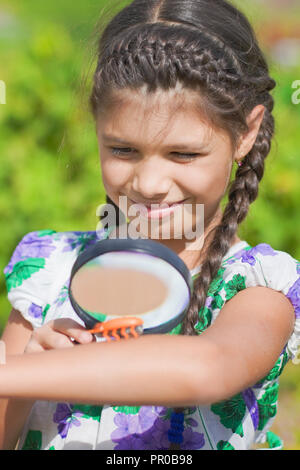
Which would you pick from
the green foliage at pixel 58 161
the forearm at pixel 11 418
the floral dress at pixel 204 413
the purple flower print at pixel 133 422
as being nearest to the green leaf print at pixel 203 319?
the floral dress at pixel 204 413

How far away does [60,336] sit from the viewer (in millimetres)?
1453

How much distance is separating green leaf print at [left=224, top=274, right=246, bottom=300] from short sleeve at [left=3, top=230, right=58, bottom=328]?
494 millimetres

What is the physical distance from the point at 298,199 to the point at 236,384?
2242mm

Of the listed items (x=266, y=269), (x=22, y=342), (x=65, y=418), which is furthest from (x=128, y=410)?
(x=266, y=269)

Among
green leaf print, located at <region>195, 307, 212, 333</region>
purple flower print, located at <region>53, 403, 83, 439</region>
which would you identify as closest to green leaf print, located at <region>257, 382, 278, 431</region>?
green leaf print, located at <region>195, 307, 212, 333</region>

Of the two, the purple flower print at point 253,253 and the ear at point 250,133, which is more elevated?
the ear at point 250,133

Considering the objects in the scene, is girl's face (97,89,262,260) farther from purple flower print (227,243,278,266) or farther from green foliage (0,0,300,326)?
green foliage (0,0,300,326)

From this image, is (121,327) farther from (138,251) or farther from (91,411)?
(91,411)

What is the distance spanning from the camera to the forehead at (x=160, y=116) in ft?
5.48

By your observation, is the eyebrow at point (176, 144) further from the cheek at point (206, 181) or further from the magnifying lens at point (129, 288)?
the magnifying lens at point (129, 288)

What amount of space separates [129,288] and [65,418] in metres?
0.58

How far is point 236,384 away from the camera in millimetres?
1355

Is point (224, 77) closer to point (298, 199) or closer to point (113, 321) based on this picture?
point (113, 321)

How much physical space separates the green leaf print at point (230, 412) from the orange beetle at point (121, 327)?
523 mm
